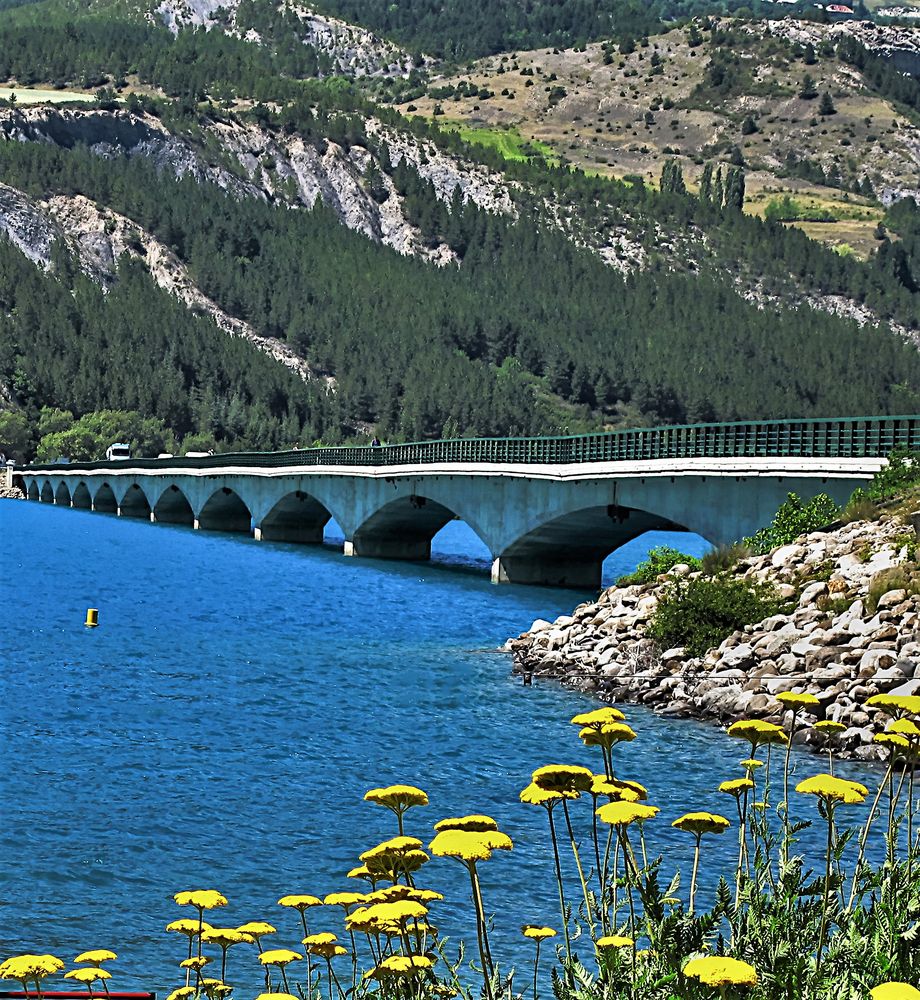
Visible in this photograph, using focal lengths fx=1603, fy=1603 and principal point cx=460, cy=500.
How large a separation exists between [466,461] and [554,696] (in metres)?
41.3

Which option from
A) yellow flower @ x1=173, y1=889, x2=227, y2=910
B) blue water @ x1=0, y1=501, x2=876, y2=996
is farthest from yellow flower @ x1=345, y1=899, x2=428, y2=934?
blue water @ x1=0, y1=501, x2=876, y2=996

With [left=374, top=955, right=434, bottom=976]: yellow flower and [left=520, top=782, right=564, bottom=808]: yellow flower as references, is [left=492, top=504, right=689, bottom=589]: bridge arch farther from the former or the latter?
[left=374, top=955, right=434, bottom=976]: yellow flower

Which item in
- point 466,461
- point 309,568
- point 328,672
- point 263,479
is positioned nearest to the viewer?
point 328,672

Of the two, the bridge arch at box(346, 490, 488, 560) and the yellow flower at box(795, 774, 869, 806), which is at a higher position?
the yellow flower at box(795, 774, 869, 806)

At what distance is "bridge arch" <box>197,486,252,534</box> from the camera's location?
12375 cm

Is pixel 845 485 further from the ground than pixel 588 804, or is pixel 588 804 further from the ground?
pixel 845 485

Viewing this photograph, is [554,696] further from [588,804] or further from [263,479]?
[263,479]

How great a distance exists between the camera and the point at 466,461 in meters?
80.5

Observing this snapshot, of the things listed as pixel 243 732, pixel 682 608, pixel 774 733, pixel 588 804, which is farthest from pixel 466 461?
pixel 774 733

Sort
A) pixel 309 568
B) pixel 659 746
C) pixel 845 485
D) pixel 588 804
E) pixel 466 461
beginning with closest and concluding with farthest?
pixel 588 804 < pixel 659 746 < pixel 845 485 < pixel 466 461 < pixel 309 568

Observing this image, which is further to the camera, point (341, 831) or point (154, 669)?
point (154, 669)

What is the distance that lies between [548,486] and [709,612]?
1183 inches

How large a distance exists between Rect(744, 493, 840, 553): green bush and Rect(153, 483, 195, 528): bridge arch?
89.4 m

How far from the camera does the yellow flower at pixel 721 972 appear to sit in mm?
9188
